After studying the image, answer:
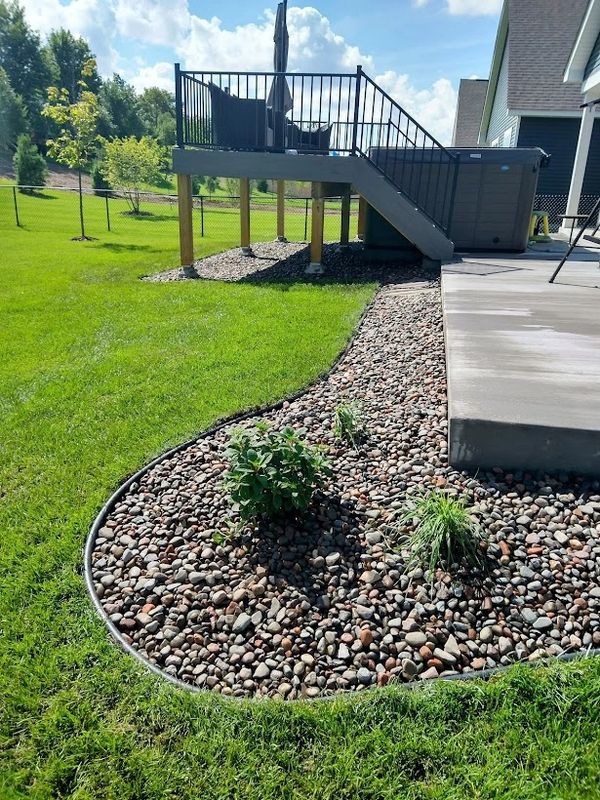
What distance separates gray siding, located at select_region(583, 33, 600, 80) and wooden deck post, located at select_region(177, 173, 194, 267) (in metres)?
7.47

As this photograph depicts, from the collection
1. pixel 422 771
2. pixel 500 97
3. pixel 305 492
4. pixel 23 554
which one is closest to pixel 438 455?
pixel 305 492

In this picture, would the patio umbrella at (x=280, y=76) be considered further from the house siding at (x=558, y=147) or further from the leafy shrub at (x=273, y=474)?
the house siding at (x=558, y=147)

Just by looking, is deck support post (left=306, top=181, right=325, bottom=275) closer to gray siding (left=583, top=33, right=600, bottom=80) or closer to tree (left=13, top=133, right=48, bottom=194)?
gray siding (left=583, top=33, right=600, bottom=80)

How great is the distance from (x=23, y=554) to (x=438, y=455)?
7.03 feet

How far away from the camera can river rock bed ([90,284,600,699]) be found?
2.12 metres

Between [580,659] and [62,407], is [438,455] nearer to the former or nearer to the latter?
[580,659]

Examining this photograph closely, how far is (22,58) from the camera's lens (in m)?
62.5

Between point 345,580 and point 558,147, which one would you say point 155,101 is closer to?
point 558,147

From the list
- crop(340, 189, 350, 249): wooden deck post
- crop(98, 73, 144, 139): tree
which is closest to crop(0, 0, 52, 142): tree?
crop(98, 73, 144, 139): tree

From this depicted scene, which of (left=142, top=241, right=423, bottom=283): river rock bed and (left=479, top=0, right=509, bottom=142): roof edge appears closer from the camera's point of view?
(left=142, top=241, right=423, bottom=283): river rock bed

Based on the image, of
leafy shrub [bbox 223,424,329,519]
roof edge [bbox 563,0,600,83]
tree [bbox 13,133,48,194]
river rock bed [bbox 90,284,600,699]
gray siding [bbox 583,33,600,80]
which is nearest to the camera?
river rock bed [bbox 90,284,600,699]

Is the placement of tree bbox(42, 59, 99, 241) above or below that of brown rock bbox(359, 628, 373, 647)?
above

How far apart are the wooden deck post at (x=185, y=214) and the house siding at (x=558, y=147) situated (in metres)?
11.2

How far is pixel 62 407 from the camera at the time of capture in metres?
4.33
